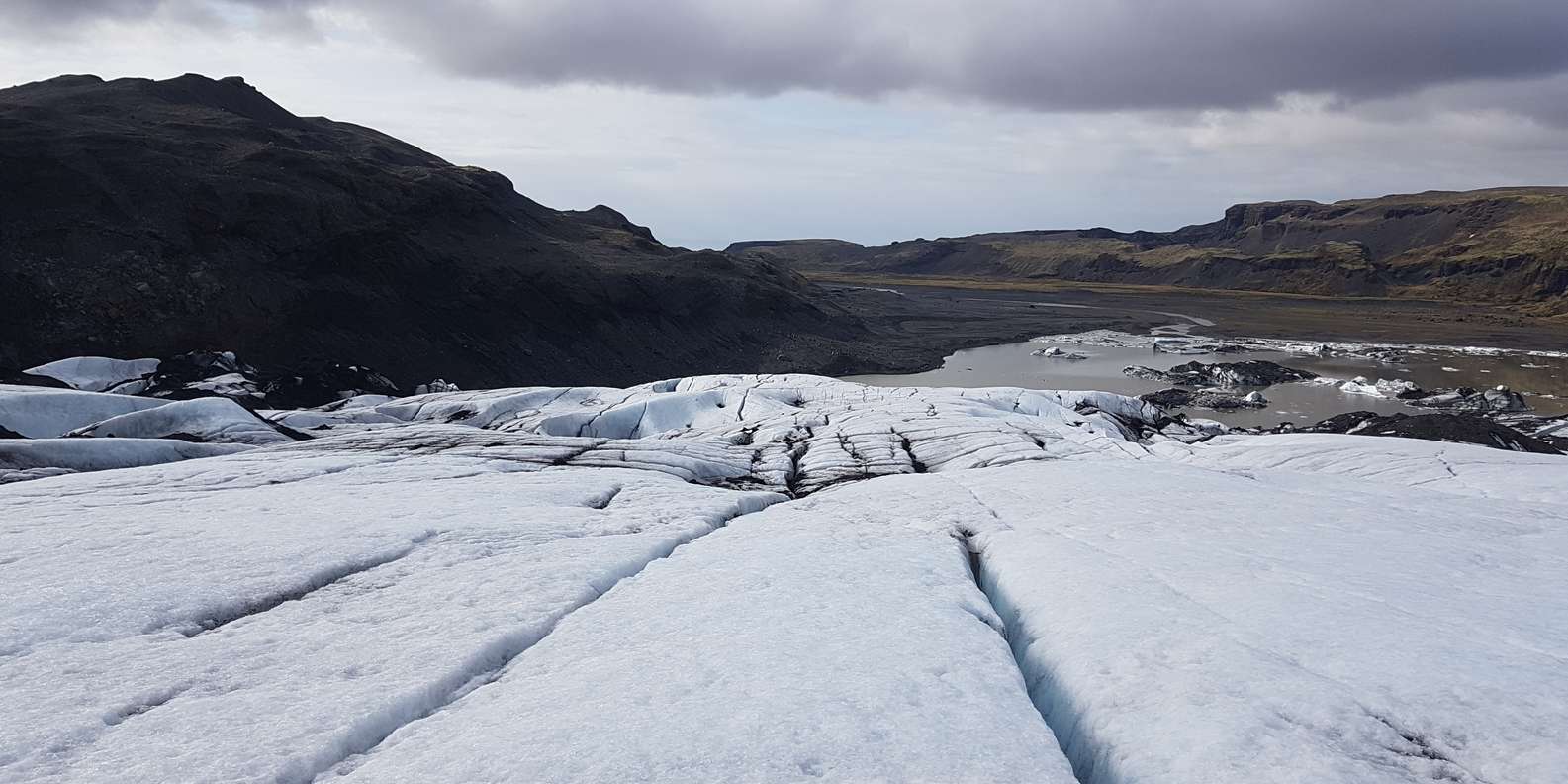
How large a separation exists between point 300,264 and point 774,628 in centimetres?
3277

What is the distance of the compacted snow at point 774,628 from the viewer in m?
3.88

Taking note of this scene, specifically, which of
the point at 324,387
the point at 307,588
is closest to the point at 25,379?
the point at 324,387

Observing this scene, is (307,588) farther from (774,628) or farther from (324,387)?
(324,387)

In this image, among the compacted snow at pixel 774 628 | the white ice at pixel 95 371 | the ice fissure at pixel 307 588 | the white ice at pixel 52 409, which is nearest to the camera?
the compacted snow at pixel 774 628

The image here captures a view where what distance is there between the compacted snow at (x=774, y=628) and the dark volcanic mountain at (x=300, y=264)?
773 inches

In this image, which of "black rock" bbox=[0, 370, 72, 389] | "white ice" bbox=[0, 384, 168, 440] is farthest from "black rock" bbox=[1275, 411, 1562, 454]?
"black rock" bbox=[0, 370, 72, 389]

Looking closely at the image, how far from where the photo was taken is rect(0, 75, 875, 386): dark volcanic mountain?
26422 mm

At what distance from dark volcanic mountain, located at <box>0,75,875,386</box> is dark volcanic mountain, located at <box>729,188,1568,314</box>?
1299 inches

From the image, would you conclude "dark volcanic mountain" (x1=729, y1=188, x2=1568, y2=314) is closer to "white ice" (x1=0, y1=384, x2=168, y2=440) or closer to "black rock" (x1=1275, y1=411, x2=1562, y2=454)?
"black rock" (x1=1275, y1=411, x2=1562, y2=454)

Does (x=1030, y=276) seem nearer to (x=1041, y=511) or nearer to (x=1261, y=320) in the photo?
(x=1261, y=320)

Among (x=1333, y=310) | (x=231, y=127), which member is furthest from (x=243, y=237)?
(x=1333, y=310)

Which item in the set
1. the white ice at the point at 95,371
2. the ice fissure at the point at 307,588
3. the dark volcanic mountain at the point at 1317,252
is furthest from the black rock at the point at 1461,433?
the dark volcanic mountain at the point at 1317,252

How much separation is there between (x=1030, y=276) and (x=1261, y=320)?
211ft

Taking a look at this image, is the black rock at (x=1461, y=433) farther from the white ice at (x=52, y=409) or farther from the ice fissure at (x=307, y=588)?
the white ice at (x=52, y=409)
